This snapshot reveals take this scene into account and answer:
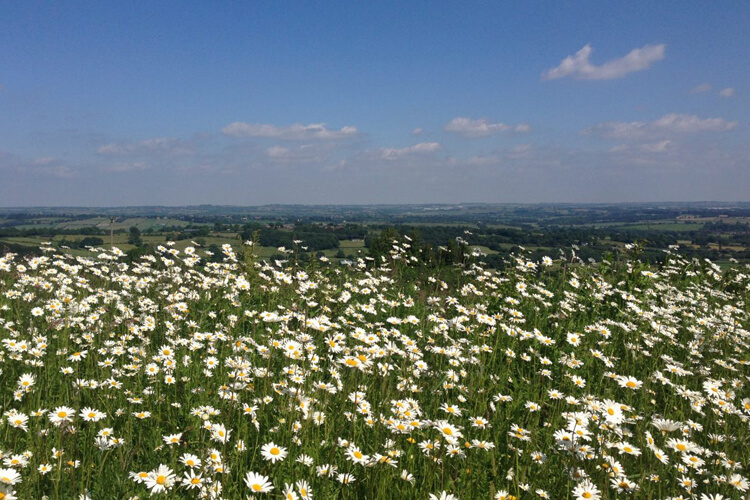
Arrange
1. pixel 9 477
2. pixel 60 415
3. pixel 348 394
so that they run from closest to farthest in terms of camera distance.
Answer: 1. pixel 9 477
2. pixel 60 415
3. pixel 348 394

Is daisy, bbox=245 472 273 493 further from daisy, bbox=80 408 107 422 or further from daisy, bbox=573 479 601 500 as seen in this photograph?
daisy, bbox=573 479 601 500

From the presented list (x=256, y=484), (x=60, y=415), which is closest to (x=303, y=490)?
(x=256, y=484)

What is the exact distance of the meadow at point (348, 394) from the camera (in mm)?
2410

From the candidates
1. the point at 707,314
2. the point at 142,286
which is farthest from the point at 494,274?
the point at 142,286

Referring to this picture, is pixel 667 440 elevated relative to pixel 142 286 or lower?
lower

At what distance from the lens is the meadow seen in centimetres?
241

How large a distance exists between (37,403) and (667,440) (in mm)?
4488

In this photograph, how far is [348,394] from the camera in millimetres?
2998

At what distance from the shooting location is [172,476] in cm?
213

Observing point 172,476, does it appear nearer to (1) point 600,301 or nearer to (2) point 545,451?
(2) point 545,451

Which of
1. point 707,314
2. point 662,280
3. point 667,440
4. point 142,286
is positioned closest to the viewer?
point 667,440

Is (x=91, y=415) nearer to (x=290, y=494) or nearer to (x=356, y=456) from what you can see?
(x=290, y=494)

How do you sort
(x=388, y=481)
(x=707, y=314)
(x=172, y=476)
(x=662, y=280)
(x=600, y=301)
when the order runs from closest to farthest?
1. (x=172, y=476)
2. (x=388, y=481)
3. (x=600, y=301)
4. (x=707, y=314)
5. (x=662, y=280)

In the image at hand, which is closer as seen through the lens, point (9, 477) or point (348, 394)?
point (9, 477)
